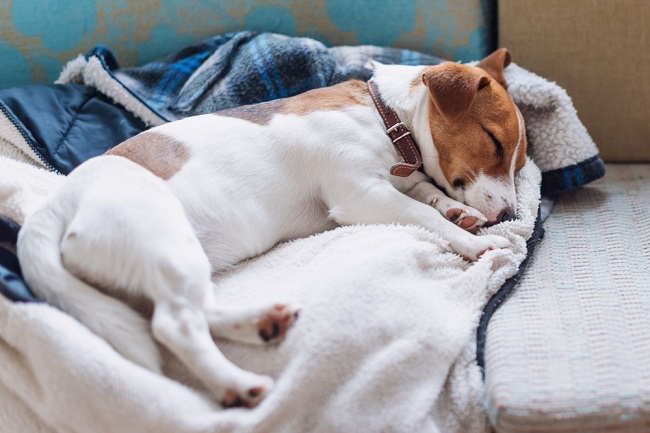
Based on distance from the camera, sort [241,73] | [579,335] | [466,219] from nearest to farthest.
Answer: [579,335] < [466,219] < [241,73]

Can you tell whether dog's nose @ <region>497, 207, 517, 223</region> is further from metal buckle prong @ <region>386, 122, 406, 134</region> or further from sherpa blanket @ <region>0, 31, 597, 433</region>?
metal buckle prong @ <region>386, 122, 406, 134</region>

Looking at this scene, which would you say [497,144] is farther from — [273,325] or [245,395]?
[245,395]

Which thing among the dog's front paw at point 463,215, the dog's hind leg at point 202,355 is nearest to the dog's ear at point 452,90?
the dog's front paw at point 463,215

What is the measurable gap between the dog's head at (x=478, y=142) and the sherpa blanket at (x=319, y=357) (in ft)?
0.85

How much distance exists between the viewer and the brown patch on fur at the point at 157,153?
6.07ft

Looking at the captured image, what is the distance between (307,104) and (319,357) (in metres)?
0.91

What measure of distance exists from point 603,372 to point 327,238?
0.77 meters

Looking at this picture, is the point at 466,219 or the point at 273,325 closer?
the point at 273,325

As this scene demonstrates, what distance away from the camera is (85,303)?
1512 millimetres

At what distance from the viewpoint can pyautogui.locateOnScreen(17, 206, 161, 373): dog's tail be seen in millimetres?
1493

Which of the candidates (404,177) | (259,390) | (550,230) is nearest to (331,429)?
(259,390)

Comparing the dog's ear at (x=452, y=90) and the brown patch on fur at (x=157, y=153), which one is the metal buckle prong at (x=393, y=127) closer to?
the dog's ear at (x=452, y=90)

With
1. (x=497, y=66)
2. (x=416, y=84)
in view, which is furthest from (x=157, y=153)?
(x=497, y=66)

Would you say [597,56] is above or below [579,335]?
above
